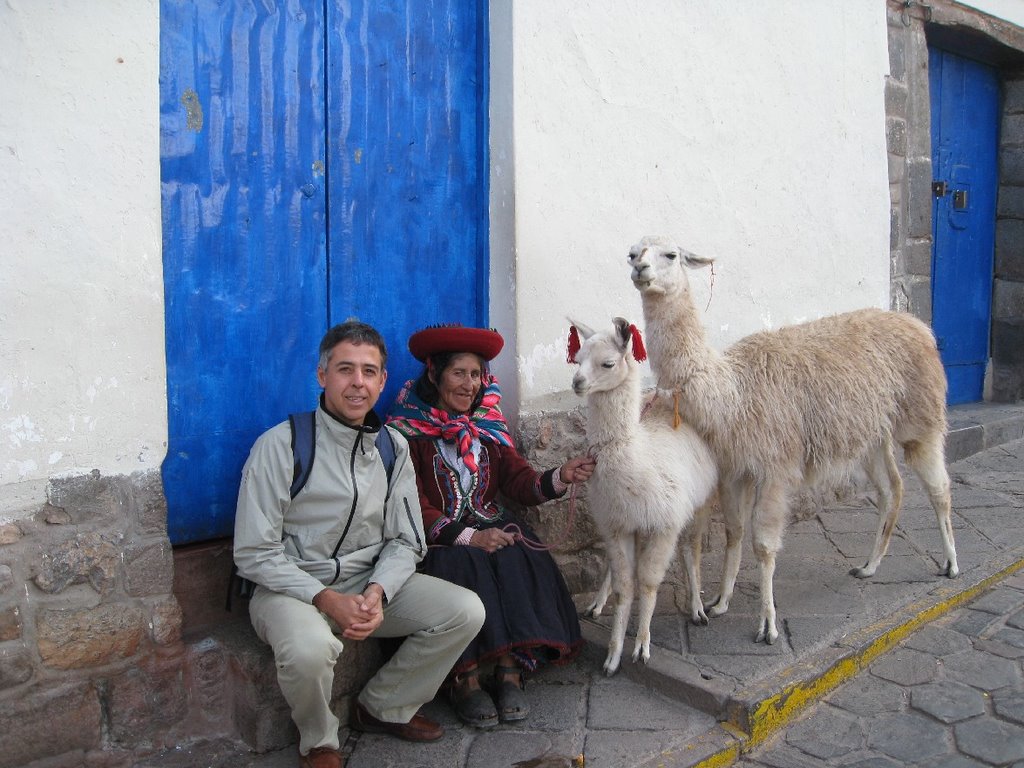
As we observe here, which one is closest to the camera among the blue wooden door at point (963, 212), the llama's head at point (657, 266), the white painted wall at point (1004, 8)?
the llama's head at point (657, 266)

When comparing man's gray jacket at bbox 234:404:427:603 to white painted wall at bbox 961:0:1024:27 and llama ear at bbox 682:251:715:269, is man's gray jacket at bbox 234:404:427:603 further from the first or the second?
white painted wall at bbox 961:0:1024:27

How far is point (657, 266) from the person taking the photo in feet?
11.2

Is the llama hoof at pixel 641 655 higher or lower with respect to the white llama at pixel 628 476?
lower

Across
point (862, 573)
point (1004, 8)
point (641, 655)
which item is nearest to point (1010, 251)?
point (1004, 8)

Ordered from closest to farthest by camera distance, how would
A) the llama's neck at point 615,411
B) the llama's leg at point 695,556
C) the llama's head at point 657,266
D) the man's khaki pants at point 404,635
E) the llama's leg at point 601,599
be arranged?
the man's khaki pants at point 404,635
the llama's neck at point 615,411
the llama's head at point 657,266
the llama's leg at point 695,556
the llama's leg at point 601,599

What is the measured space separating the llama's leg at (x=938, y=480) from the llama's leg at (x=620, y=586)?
1.73 meters

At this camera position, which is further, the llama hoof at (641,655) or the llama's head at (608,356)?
the llama hoof at (641,655)

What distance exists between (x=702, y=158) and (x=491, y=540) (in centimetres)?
245

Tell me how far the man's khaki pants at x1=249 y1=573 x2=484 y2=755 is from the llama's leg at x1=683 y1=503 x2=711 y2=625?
1.17 m

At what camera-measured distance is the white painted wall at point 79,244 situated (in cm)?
268

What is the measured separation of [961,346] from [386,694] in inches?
245

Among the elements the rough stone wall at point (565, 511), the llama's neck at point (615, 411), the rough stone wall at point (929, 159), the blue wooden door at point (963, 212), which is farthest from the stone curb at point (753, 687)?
the blue wooden door at point (963, 212)

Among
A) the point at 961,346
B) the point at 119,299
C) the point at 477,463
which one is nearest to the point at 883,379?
the point at 477,463

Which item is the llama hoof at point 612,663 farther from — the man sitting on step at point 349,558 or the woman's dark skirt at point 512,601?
the man sitting on step at point 349,558
